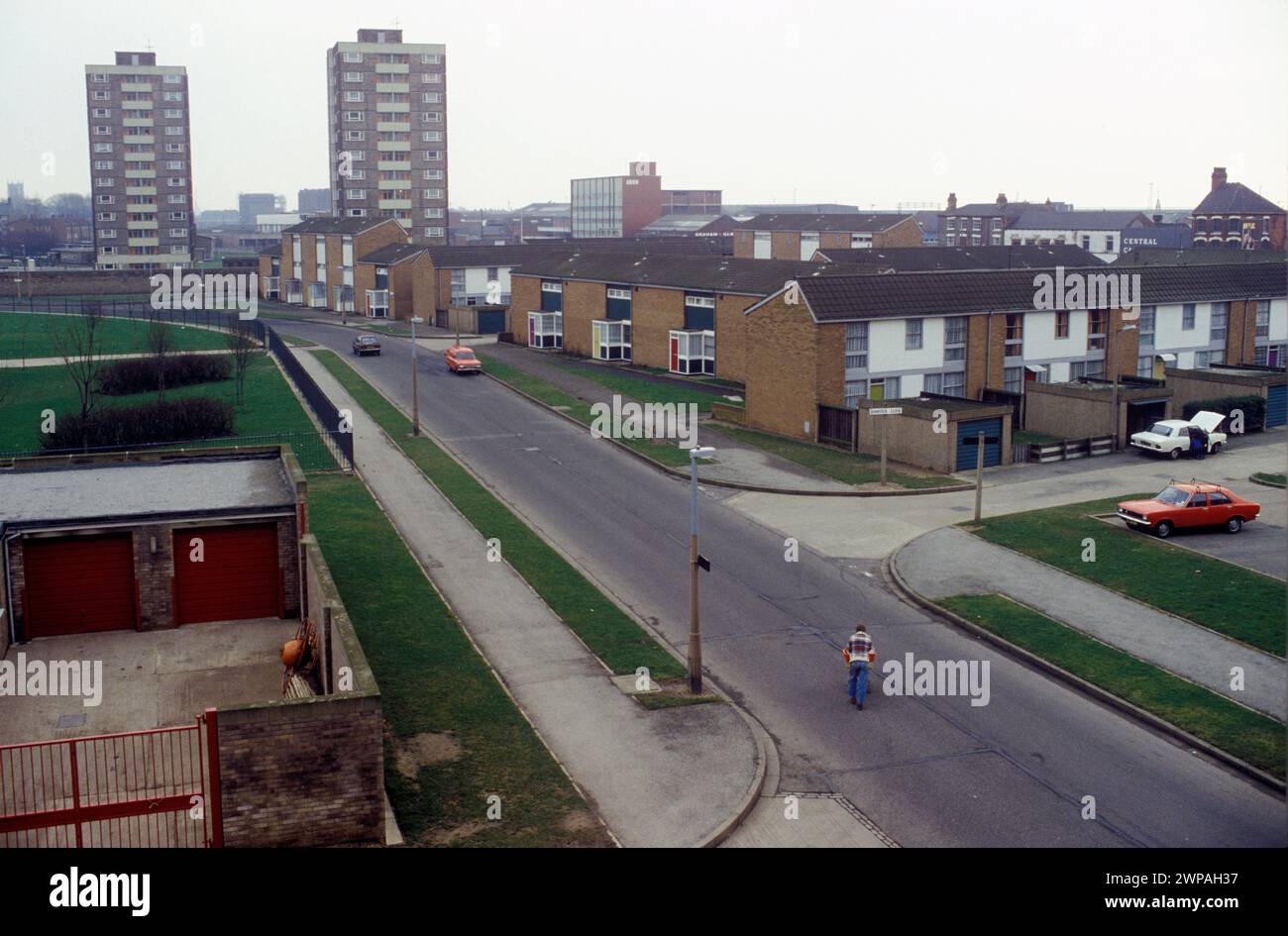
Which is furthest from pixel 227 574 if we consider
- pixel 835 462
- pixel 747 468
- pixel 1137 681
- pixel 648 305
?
pixel 648 305

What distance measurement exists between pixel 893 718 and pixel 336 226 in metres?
87.1

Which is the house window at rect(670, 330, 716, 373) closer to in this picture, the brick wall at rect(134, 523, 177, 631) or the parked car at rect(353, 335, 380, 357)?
the parked car at rect(353, 335, 380, 357)

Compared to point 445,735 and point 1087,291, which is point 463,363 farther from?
point 445,735

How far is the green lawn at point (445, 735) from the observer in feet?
53.5

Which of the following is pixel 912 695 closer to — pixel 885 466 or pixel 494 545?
pixel 494 545

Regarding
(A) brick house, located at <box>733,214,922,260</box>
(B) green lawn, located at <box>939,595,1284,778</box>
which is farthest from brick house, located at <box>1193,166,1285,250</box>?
(B) green lawn, located at <box>939,595,1284,778</box>

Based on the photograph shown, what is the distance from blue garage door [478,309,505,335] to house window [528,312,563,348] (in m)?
7.32

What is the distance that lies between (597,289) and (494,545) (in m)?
38.8

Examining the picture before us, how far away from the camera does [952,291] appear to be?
154 feet

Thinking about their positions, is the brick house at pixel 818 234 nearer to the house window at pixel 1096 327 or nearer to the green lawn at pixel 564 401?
the green lawn at pixel 564 401

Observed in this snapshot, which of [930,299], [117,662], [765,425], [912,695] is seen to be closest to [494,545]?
[117,662]

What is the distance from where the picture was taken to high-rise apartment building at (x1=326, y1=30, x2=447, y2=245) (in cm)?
12962

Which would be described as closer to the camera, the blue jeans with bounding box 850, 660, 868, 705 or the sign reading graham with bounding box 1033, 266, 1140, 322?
the blue jeans with bounding box 850, 660, 868, 705

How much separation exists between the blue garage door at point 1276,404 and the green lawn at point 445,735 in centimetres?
3547
